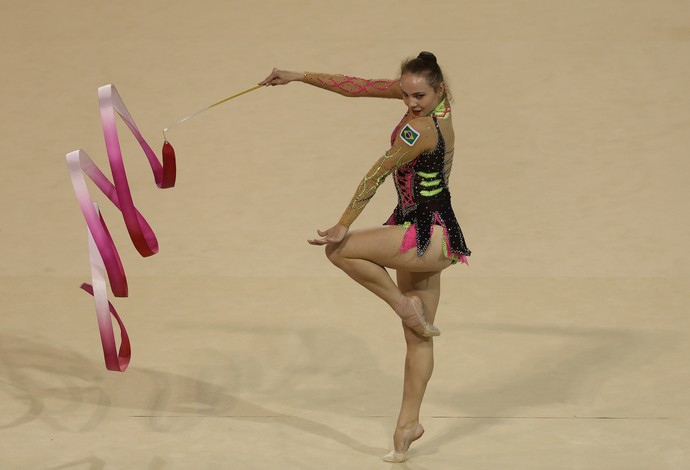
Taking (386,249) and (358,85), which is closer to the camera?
(386,249)

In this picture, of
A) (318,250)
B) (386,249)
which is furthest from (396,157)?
(318,250)

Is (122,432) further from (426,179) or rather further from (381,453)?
(426,179)

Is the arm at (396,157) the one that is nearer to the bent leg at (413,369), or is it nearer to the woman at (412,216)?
the woman at (412,216)

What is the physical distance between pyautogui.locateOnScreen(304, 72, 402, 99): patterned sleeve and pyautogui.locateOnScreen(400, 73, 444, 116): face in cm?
29

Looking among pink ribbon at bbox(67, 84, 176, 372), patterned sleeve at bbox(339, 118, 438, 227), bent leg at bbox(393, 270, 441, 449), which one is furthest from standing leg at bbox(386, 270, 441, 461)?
pink ribbon at bbox(67, 84, 176, 372)

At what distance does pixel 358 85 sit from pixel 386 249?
0.64m

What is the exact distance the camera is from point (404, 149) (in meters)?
4.09

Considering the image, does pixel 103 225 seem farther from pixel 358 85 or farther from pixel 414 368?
pixel 414 368

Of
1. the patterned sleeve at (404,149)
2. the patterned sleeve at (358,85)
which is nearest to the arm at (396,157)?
the patterned sleeve at (404,149)

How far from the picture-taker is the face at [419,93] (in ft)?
13.5

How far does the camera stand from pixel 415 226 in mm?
4277

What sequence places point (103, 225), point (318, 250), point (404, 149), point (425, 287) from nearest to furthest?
point (404, 149) < point (103, 225) < point (425, 287) < point (318, 250)

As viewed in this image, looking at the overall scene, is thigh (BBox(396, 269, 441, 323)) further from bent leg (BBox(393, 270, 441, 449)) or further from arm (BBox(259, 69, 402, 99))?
arm (BBox(259, 69, 402, 99))

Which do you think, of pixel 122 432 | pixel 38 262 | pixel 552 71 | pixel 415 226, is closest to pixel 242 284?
pixel 38 262
